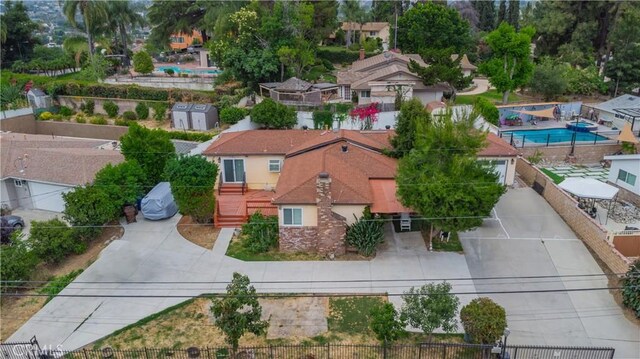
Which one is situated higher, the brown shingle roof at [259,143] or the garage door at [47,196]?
the brown shingle roof at [259,143]

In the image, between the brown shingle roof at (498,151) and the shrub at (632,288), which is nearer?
the shrub at (632,288)

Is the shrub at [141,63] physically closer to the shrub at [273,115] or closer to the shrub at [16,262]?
the shrub at [273,115]

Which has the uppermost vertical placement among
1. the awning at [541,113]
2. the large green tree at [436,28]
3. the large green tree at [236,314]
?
the large green tree at [436,28]

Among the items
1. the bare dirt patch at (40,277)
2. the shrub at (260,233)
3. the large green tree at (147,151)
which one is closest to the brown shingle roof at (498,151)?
the shrub at (260,233)

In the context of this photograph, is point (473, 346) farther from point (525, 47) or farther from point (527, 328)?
point (525, 47)

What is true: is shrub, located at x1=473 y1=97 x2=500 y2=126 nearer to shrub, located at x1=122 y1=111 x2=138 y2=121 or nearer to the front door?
the front door

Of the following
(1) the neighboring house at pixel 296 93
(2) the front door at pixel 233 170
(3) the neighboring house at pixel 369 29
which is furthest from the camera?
(3) the neighboring house at pixel 369 29

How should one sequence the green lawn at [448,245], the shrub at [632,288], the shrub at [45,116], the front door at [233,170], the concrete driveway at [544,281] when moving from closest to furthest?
1. the concrete driveway at [544,281]
2. the shrub at [632,288]
3. the green lawn at [448,245]
4. the front door at [233,170]
5. the shrub at [45,116]
